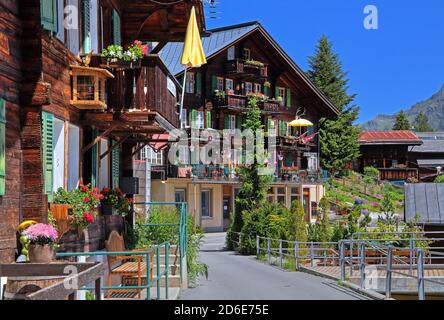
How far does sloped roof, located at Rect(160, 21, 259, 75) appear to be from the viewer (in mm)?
52219

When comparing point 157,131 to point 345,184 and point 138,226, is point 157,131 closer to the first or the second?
point 138,226

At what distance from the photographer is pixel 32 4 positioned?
1032 cm

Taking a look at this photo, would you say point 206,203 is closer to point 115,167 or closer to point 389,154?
point 115,167

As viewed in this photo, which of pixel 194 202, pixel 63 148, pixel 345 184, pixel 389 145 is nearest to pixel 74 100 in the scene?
pixel 63 148

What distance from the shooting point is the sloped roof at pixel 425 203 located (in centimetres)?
2827

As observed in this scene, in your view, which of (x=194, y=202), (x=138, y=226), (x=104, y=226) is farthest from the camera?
(x=194, y=202)

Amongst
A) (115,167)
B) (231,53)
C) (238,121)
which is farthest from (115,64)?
(238,121)

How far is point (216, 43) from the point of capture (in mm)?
54844

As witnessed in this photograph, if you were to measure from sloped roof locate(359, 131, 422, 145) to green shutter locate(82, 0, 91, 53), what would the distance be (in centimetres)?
6733

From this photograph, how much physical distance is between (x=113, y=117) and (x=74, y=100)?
3.88 feet

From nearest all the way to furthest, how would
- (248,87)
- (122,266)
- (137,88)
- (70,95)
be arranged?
(70,95) → (137,88) → (122,266) → (248,87)

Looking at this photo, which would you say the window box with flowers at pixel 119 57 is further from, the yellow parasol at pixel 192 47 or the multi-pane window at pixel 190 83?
the multi-pane window at pixel 190 83

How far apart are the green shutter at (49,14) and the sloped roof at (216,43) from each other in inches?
1566

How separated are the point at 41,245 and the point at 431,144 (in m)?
79.7
